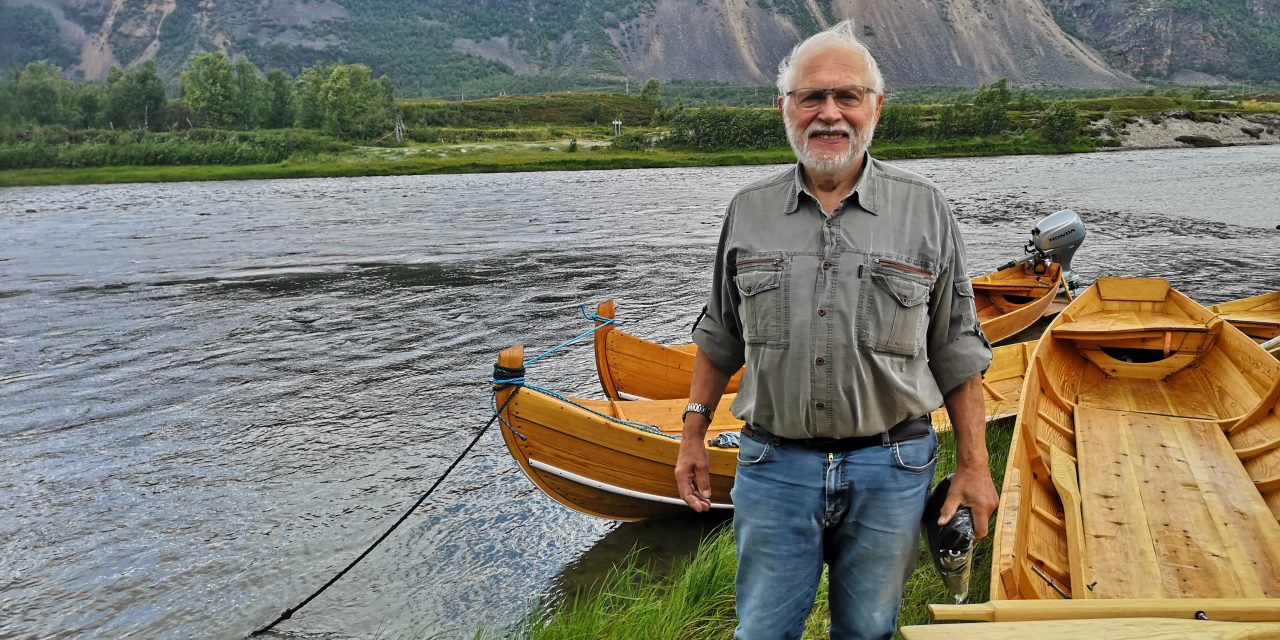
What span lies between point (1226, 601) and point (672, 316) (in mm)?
15457

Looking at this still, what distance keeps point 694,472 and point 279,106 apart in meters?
124

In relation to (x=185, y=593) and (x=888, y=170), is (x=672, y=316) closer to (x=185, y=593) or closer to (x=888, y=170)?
(x=185, y=593)

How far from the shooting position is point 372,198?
51.6m

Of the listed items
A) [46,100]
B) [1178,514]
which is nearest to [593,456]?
[1178,514]

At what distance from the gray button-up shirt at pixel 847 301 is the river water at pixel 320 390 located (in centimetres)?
529

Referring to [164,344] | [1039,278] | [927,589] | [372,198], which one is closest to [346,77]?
[372,198]

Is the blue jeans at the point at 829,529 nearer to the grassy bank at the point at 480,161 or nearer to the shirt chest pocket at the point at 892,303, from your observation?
the shirt chest pocket at the point at 892,303

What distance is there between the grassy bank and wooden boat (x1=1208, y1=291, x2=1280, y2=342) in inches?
2465

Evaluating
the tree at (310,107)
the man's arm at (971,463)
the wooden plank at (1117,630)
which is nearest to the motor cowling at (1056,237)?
the wooden plank at (1117,630)

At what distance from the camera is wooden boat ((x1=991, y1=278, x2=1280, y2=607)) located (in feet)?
17.3

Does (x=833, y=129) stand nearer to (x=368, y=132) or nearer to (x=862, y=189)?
(x=862, y=189)

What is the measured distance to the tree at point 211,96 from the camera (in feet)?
353

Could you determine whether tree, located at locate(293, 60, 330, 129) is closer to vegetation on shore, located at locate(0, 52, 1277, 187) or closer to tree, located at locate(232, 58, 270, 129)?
vegetation on shore, located at locate(0, 52, 1277, 187)

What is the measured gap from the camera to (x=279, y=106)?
11331 centimetres
